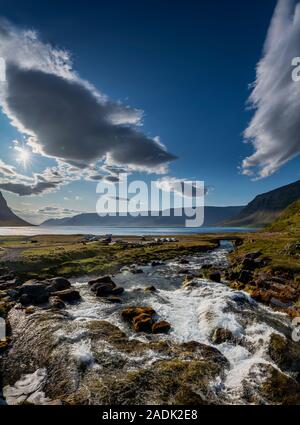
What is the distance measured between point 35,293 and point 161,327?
1873 centimetres

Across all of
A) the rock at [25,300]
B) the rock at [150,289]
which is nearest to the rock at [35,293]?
the rock at [25,300]

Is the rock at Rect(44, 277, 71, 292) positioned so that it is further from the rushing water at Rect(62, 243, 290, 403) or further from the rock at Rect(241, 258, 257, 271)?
the rock at Rect(241, 258, 257, 271)

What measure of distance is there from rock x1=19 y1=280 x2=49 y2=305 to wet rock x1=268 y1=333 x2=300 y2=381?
26.4 m

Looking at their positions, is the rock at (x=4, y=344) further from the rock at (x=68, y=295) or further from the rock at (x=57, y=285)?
the rock at (x=57, y=285)

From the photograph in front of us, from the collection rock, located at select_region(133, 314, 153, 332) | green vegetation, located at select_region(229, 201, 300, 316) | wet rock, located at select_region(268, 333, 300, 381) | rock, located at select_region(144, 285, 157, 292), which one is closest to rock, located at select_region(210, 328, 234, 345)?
wet rock, located at select_region(268, 333, 300, 381)

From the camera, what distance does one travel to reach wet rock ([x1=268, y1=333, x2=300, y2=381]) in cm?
1566

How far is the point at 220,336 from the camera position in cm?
1944

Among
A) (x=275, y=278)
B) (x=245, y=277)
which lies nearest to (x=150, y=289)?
(x=245, y=277)

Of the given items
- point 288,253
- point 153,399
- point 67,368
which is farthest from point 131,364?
point 288,253

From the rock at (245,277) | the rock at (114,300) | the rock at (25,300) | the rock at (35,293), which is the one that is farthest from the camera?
the rock at (245,277)

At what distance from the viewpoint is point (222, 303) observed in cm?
2688

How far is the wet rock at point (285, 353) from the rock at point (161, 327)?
8600 millimetres

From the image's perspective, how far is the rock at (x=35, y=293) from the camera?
28703 millimetres

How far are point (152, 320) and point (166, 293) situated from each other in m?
10.4
